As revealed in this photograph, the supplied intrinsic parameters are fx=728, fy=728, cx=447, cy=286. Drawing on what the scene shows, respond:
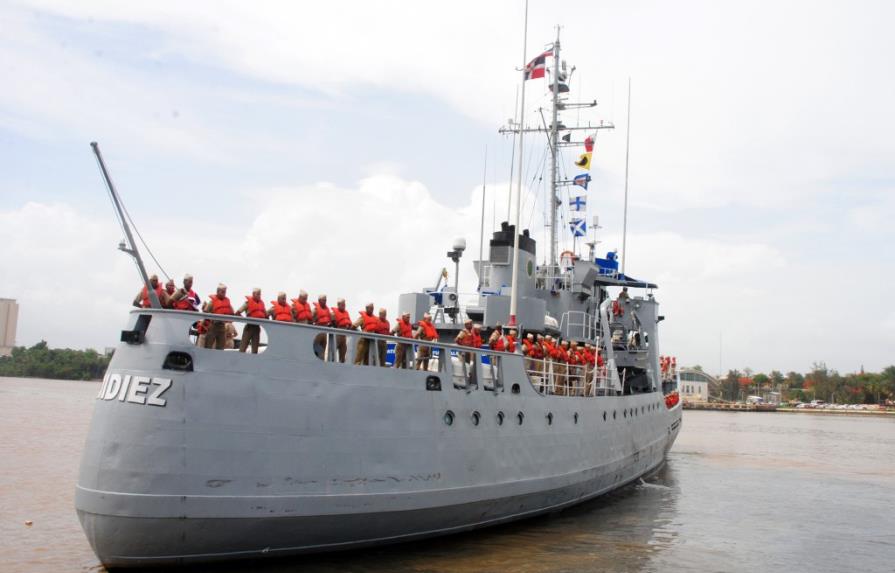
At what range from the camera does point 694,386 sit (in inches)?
5955

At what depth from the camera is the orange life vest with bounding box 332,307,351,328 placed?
12.6 meters

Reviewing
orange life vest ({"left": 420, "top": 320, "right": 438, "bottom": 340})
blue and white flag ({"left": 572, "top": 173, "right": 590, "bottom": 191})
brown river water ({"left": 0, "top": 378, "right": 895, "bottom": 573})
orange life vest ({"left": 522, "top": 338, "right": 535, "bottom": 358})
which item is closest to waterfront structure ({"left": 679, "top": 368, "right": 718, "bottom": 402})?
brown river water ({"left": 0, "top": 378, "right": 895, "bottom": 573})

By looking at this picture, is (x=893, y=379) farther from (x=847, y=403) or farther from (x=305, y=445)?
(x=305, y=445)

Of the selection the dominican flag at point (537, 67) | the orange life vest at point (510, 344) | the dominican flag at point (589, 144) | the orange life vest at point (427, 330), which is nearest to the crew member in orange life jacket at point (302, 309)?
the orange life vest at point (427, 330)

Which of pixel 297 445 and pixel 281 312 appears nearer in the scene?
pixel 297 445

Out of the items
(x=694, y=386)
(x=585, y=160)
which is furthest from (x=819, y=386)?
(x=585, y=160)

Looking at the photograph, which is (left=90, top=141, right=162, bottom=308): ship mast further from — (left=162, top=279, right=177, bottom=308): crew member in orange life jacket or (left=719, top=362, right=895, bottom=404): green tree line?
(left=719, top=362, right=895, bottom=404): green tree line

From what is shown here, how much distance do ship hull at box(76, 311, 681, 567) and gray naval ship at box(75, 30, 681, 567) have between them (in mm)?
19

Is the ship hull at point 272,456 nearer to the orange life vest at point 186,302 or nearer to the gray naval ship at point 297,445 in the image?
the gray naval ship at point 297,445

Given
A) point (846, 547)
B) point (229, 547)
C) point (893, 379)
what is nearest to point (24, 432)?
point (229, 547)

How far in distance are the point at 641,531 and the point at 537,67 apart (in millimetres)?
12462

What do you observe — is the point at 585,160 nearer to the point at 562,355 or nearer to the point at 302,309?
the point at 562,355

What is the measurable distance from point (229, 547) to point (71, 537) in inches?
221

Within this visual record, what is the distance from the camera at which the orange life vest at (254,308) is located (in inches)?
460
